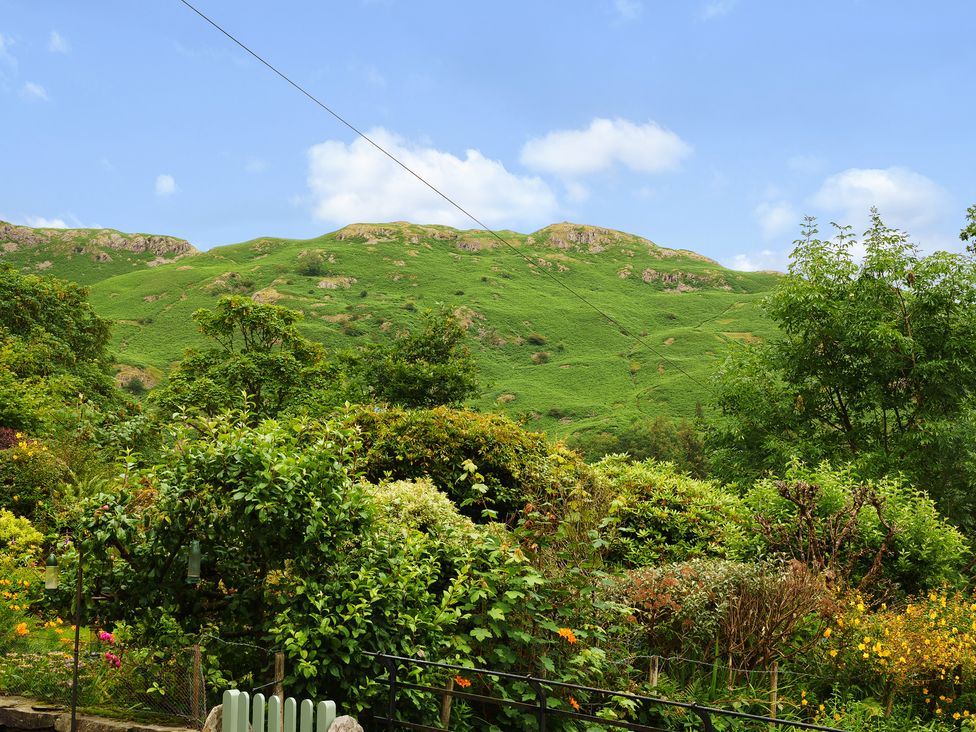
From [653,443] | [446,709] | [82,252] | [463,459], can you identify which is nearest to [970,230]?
[463,459]

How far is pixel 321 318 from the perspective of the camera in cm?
7731

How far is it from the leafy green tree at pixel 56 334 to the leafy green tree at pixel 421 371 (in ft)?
29.2

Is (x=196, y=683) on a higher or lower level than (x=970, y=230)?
lower

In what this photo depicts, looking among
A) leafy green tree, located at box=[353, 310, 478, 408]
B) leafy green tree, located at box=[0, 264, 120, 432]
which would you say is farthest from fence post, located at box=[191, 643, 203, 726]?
leafy green tree, located at box=[353, 310, 478, 408]

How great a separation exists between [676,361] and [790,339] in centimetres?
5202

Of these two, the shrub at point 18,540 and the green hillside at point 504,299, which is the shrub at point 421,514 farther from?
the green hillside at point 504,299

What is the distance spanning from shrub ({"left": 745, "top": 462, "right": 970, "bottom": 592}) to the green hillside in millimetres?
32318

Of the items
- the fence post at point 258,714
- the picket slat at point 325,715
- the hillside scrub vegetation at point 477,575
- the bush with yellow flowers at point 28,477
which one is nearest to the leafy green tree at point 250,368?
the hillside scrub vegetation at point 477,575

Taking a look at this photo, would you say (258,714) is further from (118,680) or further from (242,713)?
(118,680)

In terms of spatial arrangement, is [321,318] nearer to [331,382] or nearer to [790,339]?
[331,382]

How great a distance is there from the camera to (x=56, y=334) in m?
31.3

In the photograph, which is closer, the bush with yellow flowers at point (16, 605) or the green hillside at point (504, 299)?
the bush with yellow flowers at point (16, 605)

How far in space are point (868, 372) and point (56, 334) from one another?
28.2m

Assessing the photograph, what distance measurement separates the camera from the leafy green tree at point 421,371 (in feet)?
95.9
